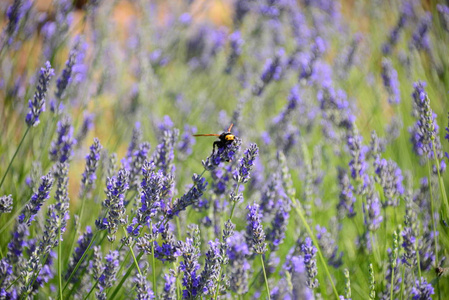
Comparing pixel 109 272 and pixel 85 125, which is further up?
pixel 85 125

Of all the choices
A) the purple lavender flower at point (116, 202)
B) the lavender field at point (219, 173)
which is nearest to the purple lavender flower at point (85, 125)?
the lavender field at point (219, 173)

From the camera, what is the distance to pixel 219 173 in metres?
1.51

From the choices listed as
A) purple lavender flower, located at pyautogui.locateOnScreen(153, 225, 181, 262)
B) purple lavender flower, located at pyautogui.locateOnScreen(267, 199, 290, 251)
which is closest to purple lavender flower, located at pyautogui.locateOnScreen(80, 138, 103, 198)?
purple lavender flower, located at pyautogui.locateOnScreen(153, 225, 181, 262)

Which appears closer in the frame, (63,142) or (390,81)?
(63,142)

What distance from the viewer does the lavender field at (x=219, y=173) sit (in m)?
1.10

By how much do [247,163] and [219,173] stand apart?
433mm

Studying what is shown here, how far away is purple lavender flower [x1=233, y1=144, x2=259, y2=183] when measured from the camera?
1087 millimetres

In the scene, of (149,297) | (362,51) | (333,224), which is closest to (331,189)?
(333,224)

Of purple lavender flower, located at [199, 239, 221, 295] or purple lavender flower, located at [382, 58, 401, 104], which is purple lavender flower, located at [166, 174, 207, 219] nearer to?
purple lavender flower, located at [199, 239, 221, 295]

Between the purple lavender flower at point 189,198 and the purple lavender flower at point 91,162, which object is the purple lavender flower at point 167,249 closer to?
the purple lavender flower at point 189,198

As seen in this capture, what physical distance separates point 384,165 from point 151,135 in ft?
6.20

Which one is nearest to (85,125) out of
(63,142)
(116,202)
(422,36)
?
(63,142)

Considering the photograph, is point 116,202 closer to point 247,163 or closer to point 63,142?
point 247,163

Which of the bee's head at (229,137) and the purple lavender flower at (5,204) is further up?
the bee's head at (229,137)
